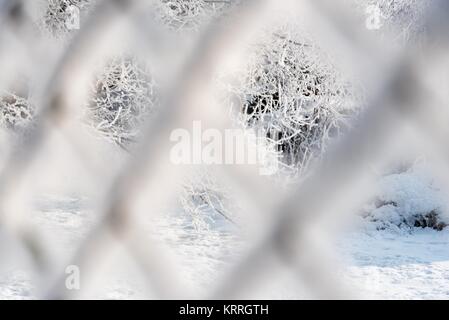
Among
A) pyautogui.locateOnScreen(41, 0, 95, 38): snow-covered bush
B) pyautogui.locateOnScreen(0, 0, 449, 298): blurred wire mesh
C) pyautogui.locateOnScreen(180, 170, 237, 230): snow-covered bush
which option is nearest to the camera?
pyautogui.locateOnScreen(0, 0, 449, 298): blurred wire mesh

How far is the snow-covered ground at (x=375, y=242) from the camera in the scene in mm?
1763

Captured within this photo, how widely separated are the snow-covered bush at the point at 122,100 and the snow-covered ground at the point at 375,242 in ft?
1.40

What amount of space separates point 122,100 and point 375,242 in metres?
1.51

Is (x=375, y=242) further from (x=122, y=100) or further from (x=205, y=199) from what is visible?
(x=122, y=100)

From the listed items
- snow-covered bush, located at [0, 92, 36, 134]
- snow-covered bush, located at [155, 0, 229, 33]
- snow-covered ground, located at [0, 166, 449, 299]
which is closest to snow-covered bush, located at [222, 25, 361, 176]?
snow-covered bush, located at [155, 0, 229, 33]

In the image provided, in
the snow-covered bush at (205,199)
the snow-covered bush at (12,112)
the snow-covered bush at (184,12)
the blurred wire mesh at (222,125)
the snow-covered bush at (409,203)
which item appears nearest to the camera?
the blurred wire mesh at (222,125)

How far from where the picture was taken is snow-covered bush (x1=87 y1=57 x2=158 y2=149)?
2.18 meters

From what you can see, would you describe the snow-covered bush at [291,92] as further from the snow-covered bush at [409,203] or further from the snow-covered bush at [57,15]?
the snow-covered bush at [57,15]

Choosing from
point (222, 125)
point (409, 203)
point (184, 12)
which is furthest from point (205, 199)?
point (222, 125)

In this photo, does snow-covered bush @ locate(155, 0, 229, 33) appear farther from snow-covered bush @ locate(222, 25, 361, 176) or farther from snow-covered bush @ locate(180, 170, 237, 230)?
snow-covered bush @ locate(180, 170, 237, 230)

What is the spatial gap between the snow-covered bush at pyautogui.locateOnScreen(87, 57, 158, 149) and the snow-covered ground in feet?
1.40

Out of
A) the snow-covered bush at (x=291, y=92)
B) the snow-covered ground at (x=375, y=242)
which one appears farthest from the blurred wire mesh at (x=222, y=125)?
the snow-covered bush at (x=291, y=92)
